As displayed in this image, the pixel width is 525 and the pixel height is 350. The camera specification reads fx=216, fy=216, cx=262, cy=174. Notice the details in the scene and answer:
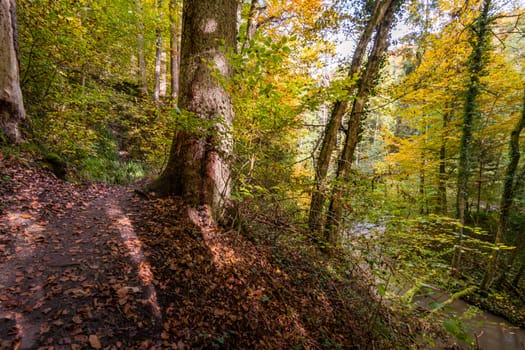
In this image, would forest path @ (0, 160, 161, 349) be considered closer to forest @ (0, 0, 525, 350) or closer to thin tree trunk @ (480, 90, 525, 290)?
forest @ (0, 0, 525, 350)

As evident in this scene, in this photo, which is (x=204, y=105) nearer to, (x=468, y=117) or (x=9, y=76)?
(x=9, y=76)

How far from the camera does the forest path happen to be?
1863 mm

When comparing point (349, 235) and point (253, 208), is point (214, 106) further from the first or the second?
point (349, 235)

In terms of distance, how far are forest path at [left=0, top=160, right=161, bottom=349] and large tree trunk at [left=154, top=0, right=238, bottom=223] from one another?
1183 mm

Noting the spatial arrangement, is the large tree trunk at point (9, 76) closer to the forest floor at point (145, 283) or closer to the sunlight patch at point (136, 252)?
the forest floor at point (145, 283)

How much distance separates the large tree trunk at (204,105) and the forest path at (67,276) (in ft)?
3.88

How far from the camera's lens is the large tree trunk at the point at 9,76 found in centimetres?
423

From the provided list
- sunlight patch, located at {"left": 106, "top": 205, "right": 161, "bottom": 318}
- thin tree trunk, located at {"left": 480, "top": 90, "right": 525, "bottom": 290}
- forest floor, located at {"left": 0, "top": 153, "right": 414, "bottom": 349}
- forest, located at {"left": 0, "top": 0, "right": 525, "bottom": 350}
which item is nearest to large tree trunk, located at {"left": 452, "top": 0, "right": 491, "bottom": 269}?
forest, located at {"left": 0, "top": 0, "right": 525, "bottom": 350}

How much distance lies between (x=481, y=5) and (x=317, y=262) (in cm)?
1113

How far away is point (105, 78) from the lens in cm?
932

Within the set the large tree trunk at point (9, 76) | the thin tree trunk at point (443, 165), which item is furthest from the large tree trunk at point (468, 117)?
the large tree trunk at point (9, 76)

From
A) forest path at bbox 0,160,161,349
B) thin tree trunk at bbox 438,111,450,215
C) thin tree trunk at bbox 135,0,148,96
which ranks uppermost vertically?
thin tree trunk at bbox 135,0,148,96

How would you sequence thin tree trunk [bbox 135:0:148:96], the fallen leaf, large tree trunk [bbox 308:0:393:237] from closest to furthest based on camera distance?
the fallen leaf → large tree trunk [bbox 308:0:393:237] → thin tree trunk [bbox 135:0:148:96]

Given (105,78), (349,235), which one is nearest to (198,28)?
(349,235)
